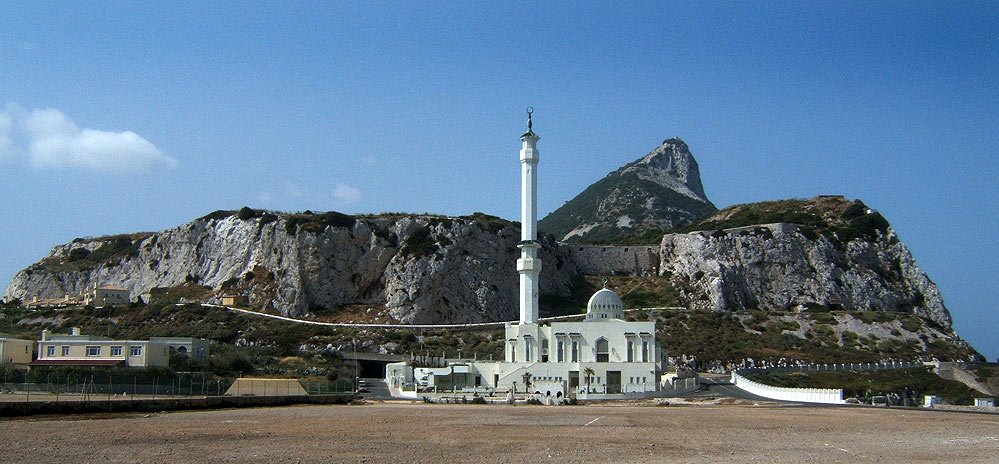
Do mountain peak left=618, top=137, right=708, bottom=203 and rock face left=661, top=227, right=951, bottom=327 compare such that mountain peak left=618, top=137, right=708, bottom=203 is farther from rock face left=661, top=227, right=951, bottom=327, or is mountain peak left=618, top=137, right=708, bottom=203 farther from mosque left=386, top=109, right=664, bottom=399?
mosque left=386, top=109, right=664, bottom=399

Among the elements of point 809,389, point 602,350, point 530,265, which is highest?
point 530,265

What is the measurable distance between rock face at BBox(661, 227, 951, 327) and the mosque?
32.1 meters

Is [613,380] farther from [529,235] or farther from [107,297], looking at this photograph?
[107,297]

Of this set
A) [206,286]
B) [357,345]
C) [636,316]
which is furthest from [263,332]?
[636,316]

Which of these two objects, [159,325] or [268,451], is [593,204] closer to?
[159,325]

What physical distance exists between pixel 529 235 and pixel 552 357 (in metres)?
9.20

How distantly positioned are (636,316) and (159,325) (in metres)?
41.3

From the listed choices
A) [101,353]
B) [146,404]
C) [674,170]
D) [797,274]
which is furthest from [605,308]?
[674,170]

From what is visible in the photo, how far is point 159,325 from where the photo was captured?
8525 cm

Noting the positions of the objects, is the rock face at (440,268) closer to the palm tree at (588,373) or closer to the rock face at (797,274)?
the rock face at (797,274)

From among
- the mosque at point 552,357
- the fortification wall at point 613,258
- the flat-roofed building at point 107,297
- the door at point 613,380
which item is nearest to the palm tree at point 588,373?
the mosque at point 552,357

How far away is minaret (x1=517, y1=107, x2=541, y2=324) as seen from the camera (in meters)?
69.7

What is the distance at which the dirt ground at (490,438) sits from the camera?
2256cm

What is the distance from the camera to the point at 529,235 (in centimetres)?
7112
